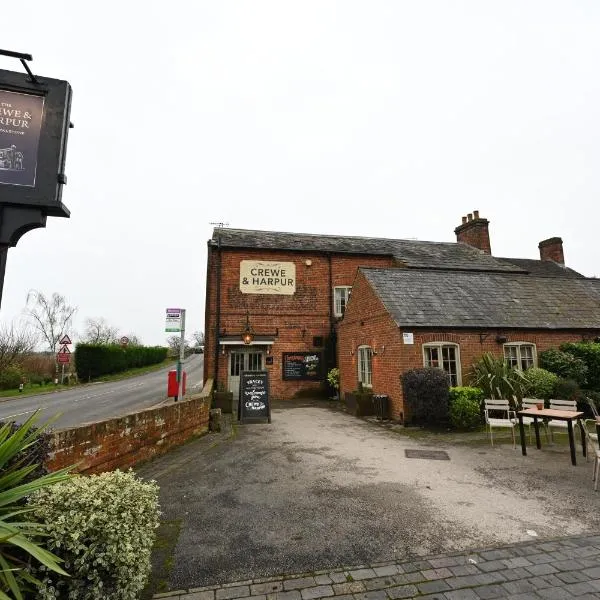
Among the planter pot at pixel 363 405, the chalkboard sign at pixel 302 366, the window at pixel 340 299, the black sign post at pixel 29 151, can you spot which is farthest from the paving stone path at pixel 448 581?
the window at pixel 340 299

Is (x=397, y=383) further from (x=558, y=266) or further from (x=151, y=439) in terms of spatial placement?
(x=558, y=266)

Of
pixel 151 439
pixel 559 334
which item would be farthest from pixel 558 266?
pixel 151 439

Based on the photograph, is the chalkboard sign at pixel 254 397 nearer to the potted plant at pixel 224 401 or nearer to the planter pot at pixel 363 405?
the potted plant at pixel 224 401

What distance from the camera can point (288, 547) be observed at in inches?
146

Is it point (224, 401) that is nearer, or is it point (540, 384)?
point (540, 384)

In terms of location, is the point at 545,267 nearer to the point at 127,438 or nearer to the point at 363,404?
the point at 363,404

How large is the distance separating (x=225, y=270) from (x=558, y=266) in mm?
23525

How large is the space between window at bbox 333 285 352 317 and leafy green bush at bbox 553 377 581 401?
9.07 meters

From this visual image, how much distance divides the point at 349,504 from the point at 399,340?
254 inches

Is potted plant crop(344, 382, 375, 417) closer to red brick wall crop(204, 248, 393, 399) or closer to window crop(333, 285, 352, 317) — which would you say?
red brick wall crop(204, 248, 393, 399)

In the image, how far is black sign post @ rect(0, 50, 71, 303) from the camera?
334 cm

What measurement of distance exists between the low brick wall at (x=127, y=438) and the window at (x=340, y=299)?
956 centimetres

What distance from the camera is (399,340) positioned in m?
10.5

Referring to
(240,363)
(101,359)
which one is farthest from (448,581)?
(101,359)
